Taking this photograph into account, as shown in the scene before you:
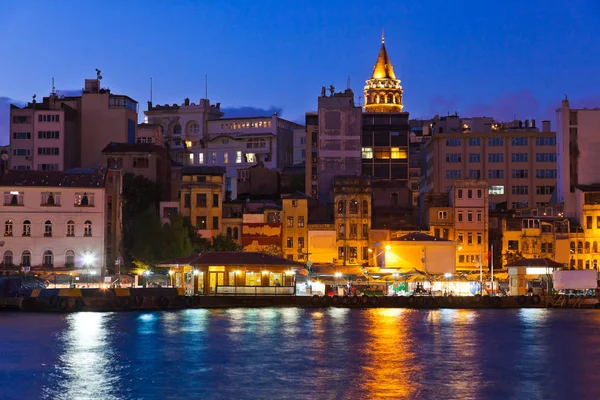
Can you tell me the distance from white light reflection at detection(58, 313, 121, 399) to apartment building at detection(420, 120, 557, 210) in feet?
267

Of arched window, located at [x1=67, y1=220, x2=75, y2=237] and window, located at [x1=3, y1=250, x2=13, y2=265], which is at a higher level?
arched window, located at [x1=67, y1=220, x2=75, y2=237]

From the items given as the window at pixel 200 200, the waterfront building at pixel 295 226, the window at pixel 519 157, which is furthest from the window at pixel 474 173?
the window at pixel 200 200

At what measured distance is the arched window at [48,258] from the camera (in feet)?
381

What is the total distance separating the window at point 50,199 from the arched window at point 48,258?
490 cm

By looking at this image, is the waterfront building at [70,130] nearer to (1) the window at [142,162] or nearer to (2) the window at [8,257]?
(1) the window at [142,162]

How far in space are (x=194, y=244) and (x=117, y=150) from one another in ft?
65.1

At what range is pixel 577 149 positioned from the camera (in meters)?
139

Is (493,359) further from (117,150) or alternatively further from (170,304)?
(117,150)

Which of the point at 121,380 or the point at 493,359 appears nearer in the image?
the point at 121,380

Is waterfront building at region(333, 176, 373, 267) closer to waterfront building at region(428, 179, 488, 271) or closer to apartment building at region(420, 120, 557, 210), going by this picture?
waterfront building at region(428, 179, 488, 271)

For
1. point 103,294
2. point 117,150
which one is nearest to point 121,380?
point 103,294

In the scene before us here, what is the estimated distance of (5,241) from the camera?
116500 mm

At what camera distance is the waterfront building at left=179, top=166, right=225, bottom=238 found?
129m

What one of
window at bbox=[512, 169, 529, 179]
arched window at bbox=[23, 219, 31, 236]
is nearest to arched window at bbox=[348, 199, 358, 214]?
arched window at bbox=[23, 219, 31, 236]
